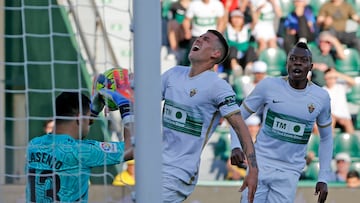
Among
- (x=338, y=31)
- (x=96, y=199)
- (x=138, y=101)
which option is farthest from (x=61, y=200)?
(x=338, y=31)

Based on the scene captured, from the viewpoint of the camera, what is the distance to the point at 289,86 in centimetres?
614

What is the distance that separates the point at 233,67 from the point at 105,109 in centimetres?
512

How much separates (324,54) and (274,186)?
4.13 metres

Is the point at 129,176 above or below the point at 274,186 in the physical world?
above

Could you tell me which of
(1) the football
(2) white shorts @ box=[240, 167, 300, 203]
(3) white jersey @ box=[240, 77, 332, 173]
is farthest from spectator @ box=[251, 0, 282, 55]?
(1) the football

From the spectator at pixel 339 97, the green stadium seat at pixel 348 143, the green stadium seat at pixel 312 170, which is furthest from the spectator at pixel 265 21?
the green stadium seat at pixel 312 170

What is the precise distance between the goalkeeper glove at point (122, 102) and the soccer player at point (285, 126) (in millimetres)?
1636

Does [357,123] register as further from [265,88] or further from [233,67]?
[265,88]

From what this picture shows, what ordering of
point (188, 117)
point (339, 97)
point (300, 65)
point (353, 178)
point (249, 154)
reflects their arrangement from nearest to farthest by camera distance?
point (249, 154)
point (188, 117)
point (300, 65)
point (353, 178)
point (339, 97)

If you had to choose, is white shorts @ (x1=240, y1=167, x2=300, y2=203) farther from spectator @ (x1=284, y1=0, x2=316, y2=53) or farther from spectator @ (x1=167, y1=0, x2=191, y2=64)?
spectator @ (x1=284, y1=0, x2=316, y2=53)

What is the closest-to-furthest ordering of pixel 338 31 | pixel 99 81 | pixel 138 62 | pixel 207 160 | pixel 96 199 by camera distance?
pixel 138 62, pixel 99 81, pixel 96 199, pixel 207 160, pixel 338 31

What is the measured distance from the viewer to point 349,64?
32.9 feet

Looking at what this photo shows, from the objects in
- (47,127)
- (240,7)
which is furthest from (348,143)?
(47,127)

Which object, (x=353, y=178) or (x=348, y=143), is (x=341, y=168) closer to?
(x=353, y=178)
